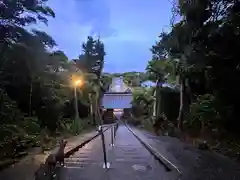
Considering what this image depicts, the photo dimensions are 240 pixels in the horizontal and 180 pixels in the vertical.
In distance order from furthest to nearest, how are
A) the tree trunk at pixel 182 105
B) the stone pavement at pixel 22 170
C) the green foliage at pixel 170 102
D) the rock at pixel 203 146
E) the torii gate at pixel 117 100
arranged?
the torii gate at pixel 117 100 < the green foliage at pixel 170 102 < the tree trunk at pixel 182 105 < the rock at pixel 203 146 < the stone pavement at pixel 22 170

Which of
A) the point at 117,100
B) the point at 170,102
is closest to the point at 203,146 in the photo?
the point at 170,102

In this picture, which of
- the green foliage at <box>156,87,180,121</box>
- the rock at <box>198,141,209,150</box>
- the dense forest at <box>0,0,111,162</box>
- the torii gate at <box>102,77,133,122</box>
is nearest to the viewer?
the dense forest at <box>0,0,111,162</box>

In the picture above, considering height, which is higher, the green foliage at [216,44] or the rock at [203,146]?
the green foliage at [216,44]

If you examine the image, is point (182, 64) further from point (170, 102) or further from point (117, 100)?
point (117, 100)

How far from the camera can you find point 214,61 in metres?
17.2

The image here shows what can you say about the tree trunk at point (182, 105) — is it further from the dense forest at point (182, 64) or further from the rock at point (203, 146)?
the rock at point (203, 146)

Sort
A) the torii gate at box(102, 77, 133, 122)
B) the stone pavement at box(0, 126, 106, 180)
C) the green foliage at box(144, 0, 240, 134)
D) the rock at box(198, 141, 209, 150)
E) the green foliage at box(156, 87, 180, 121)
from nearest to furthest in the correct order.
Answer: the stone pavement at box(0, 126, 106, 180)
the green foliage at box(144, 0, 240, 134)
the rock at box(198, 141, 209, 150)
the green foliage at box(156, 87, 180, 121)
the torii gate at box(102, 77, 133, 122)

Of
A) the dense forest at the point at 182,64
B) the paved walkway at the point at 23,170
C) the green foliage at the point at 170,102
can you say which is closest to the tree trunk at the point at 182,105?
the dense forest at the point at 182,64

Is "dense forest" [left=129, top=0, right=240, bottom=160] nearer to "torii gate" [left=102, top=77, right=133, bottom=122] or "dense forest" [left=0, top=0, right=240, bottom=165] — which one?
"dense forest" [left=0, top=0, right=240, bottom=165]

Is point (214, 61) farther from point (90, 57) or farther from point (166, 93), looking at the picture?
point (90, 57)

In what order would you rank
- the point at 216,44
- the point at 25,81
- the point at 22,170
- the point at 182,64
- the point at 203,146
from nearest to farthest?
1. the point at 22,170
2. the point at 216,44
3. the point at 203,146
4. the point at 182,64
5. the point at 25,81

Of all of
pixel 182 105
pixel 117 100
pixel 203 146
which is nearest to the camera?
pixel 203 146

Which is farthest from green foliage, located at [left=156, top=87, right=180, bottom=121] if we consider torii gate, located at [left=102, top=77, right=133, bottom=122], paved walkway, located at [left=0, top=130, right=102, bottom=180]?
torii gate, located at [left=102, top=77, right=133, bottom=122]

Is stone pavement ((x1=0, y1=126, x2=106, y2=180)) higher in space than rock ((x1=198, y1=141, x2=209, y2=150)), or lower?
lower
